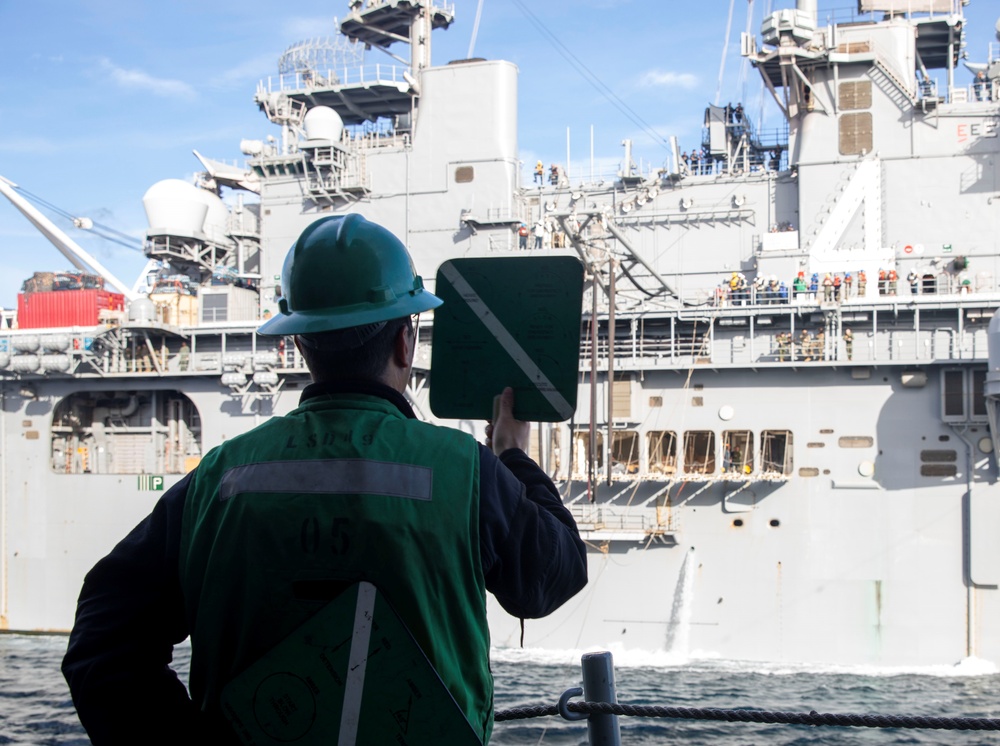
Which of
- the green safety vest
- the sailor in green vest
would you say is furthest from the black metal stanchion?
the green safety vest

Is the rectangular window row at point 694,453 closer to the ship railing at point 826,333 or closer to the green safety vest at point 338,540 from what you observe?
the ship railing at point 826,333

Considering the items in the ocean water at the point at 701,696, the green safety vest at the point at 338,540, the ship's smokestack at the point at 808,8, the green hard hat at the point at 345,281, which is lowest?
the ocean water at the point at 701,696

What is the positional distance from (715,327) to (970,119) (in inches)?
259

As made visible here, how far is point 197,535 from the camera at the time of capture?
1.77 meters

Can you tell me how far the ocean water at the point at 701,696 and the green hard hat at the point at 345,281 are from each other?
1099 cm

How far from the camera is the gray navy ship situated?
14.8 metres

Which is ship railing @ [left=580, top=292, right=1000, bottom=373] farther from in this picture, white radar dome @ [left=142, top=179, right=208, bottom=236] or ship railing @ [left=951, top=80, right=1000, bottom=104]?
white radar dome @ [left=142, top=179, right=208, bottom=236]

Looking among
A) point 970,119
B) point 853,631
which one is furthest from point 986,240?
point 853,631

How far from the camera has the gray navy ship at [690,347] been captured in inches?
582

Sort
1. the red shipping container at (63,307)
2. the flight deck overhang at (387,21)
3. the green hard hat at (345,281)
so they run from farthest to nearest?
the flight deck overhang at (387,21)
the red shipping container at (63,307)
the green hard hat at (345,281)

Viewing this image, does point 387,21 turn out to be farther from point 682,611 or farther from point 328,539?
point 328,539

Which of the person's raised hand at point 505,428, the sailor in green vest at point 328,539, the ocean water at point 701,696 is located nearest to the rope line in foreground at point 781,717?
the sailor in green vest at point 328,539

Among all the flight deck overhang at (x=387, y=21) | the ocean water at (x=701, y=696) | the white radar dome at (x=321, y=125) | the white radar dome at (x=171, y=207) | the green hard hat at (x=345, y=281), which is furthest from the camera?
the white radar dome at (x=171, y=207)

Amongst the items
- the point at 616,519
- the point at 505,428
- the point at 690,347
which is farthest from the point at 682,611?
the point at 505,428
